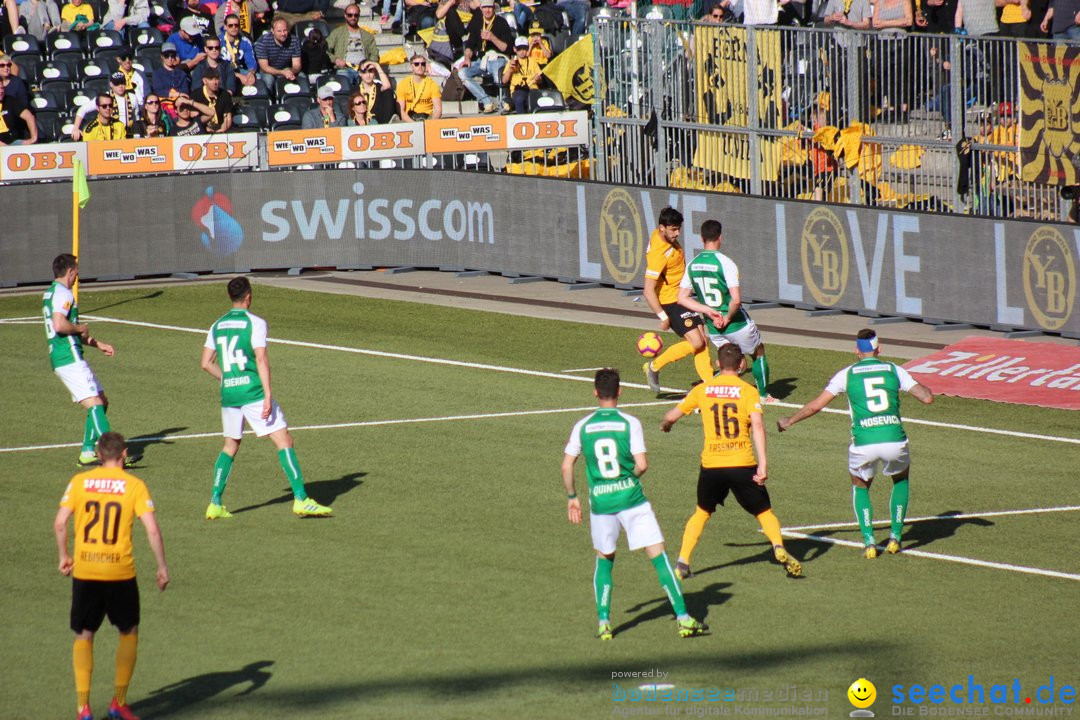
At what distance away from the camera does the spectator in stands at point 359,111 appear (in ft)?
88.5

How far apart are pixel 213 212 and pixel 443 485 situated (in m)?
12.5

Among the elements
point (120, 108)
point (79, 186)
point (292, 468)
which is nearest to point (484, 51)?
point (120, 108)

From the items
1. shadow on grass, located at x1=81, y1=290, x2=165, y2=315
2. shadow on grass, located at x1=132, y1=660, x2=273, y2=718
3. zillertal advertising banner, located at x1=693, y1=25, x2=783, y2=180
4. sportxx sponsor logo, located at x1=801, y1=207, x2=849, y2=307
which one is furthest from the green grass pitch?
zillertal advertising banner, located at x1=693, y1=25, x2=783, y2=180

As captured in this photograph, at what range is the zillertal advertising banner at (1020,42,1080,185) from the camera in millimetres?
20750

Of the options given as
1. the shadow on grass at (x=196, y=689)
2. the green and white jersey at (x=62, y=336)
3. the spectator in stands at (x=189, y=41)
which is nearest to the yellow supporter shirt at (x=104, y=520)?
the shadow on grass at (x=196, y=689)

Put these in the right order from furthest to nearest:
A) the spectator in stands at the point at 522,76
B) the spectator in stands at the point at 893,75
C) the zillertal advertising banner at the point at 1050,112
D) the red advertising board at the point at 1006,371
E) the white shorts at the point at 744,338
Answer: the spectator in stands at the point at 522,76
the spectator in stands at the point at 893,75
the zillertal advertising banner at the point at 1050,112
the red advertising board at the point at 1006,371
the white shorts at the point at 744,338

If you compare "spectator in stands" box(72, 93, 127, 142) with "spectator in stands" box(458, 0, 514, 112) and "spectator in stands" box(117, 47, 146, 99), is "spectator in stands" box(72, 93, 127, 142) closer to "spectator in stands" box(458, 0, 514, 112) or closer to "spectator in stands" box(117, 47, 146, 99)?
"spectator in stands" box(117, 47, 146, 99)

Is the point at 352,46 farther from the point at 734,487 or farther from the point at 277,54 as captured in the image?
the point at 734,487

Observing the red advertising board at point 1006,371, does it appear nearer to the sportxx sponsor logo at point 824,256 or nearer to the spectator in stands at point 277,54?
the sportxx sponsor logo at point 824,256

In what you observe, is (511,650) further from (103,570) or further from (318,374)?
(318,374)

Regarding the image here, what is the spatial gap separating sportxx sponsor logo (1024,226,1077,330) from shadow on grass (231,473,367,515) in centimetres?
1024

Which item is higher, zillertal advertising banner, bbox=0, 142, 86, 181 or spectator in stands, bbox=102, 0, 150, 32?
spectator in stands, bbox=102, 0, 150, 32

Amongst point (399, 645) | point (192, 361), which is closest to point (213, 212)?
point (192, 361)

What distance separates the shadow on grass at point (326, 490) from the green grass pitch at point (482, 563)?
4 centimetres
